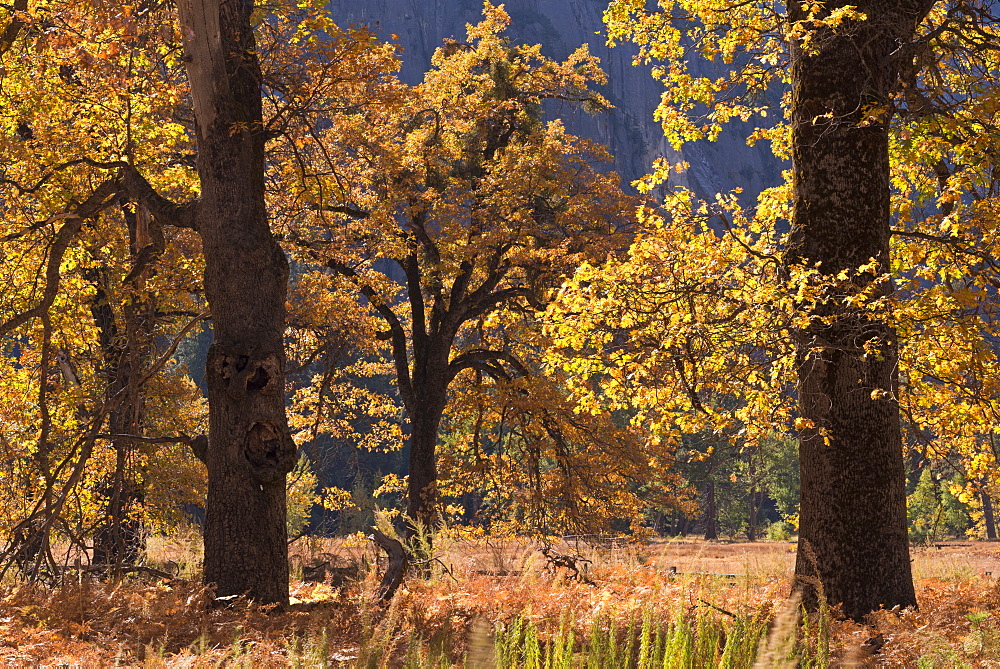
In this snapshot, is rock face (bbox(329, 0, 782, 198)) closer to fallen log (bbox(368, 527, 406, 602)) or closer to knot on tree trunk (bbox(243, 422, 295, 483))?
knot on tree trunk (bbox(243, 422, 295, 483))

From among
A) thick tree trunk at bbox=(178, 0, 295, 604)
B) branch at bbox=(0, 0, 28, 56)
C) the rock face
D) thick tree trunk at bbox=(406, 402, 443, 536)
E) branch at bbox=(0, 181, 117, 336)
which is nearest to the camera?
thick tree trunk at bbox=(178, 0, 295, 604)

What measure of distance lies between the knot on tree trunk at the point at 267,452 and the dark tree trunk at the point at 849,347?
4620mm

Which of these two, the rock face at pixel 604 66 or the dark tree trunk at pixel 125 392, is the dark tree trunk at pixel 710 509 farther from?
the rock face at pixel 604 66

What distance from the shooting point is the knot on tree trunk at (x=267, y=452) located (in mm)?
7883

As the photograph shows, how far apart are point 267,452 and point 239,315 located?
134 cm

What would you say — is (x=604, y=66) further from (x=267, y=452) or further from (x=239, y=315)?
(x=267, y=452)

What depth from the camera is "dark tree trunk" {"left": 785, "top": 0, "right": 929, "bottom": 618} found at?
7.18 metres

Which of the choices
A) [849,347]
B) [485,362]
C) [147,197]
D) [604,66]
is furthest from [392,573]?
[604,66]

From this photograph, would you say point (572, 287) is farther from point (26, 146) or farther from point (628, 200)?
point (628, 200)

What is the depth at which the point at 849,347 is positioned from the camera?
701 cm

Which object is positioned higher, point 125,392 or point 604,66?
point 604,66

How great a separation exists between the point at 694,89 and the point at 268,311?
5.39 m

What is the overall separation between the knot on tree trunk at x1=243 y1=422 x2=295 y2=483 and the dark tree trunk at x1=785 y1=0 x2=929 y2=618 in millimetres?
4620

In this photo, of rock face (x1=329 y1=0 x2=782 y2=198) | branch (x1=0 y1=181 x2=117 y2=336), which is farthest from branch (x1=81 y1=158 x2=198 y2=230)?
rock face (x1=329 y1=0 x2=782 y2=198)
